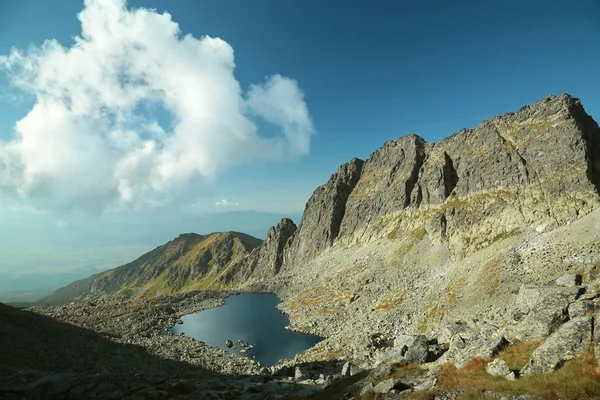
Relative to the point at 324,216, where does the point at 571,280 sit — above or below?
below

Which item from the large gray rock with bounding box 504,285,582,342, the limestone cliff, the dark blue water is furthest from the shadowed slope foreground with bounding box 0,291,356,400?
the limestone cliff

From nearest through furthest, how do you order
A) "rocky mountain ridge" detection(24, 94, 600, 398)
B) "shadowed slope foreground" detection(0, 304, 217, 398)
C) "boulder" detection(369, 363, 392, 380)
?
"rocky mountain ridge" detection(24, 94, 600, 398) → "boulder" detection(369, 363, 392, 380) → "shadowed slope foreground" detection(0, 304, 217, 398)

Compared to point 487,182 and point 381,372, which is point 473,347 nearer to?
point 381,372

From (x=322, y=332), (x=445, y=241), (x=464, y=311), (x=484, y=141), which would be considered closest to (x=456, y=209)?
(x=445, y=241)

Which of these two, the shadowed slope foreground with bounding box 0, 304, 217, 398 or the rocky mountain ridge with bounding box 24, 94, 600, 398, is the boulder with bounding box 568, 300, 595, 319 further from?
the shadowed slope foreground with bounding box 0, 304, 217, 398

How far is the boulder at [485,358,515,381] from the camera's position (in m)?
20.7

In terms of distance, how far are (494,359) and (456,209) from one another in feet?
288

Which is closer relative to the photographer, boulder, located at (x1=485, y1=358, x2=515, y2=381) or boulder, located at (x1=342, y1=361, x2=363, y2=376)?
boulder, located at (x1=485, y1=358, x2=515, y2=381)

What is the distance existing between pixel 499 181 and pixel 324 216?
90.9 metres

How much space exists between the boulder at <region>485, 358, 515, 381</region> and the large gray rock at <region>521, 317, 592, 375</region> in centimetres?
81

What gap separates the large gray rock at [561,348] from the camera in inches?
778

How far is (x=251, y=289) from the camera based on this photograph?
523 ft

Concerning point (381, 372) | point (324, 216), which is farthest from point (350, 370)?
point (324, 216)

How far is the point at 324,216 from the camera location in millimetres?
175625
